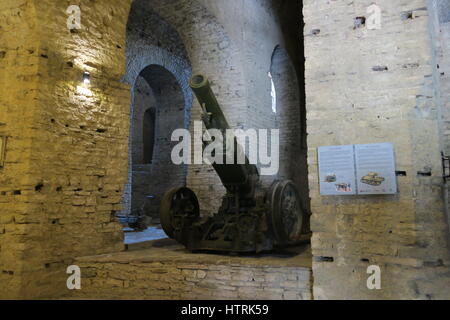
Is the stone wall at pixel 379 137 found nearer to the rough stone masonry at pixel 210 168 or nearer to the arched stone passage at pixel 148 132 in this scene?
the rough stone masonry at pixel 210 168

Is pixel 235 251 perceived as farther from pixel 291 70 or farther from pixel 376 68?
pixel 291 70

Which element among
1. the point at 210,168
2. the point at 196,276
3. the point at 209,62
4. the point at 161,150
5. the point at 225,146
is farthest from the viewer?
the point at 161,150

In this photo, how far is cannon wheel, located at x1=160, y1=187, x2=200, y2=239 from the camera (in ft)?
18.4

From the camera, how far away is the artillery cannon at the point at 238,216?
5.01 metres

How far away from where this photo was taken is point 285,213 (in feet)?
17.5

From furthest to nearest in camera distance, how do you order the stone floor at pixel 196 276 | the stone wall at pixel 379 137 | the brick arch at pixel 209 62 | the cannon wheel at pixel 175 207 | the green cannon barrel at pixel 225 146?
the brick arch at pixel 209 62, the cannon wheel at pixel 175 207, the green cannon barrel at pixel 225 146, the stone floor at pixel 196 276, the stone wall at pixel 379 137

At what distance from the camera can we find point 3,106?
452 cm

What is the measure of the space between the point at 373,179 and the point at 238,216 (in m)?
2.40

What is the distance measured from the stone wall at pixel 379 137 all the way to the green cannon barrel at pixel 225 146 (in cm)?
140

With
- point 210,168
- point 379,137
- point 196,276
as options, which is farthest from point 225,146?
point 210,168

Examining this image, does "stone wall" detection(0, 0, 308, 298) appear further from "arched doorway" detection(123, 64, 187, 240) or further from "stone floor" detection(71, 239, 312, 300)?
"arched doorway" detection(123, 64, 187, 240)

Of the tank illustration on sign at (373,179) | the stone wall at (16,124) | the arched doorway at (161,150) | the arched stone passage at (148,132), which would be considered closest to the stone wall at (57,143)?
the stone wall at (16,124)

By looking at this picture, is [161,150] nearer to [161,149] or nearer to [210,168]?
[161,149]

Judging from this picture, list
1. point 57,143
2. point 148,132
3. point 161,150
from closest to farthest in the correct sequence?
point 57,143 < point 161,150 < point 148,132
